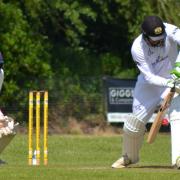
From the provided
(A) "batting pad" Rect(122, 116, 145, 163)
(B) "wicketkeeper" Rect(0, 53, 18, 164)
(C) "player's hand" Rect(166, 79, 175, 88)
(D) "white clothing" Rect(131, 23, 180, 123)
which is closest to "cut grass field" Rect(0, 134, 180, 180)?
(A) "batting pad" Rect(122, 116, 145, 163)

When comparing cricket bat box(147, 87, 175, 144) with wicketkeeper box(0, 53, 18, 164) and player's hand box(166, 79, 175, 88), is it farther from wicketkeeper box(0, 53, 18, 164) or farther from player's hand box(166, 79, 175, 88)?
wicketkeeper box(0, 53, 18, 164)

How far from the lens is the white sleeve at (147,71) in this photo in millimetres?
10742

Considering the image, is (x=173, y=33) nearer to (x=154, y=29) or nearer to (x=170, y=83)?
(x=154, y=29)

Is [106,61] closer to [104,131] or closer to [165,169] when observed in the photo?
[104,131]

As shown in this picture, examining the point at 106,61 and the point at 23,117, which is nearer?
the point at 23,117

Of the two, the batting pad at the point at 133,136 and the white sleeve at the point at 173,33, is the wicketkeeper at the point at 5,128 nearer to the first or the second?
the batting pad at the point at 133,136

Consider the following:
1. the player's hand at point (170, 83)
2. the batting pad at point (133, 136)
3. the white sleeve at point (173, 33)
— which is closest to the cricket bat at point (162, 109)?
the player's hand at point (170, 83)

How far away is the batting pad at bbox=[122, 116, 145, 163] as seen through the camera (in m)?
11.2

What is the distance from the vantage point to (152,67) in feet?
36.2

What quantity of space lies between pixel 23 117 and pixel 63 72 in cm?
411

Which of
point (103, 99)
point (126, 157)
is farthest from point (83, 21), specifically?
point (126, 157)

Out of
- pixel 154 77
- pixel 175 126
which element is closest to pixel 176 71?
pixel 154 77

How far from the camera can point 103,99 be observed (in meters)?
24.4

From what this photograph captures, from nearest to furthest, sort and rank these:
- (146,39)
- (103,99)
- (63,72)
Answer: (146,39) < (103,99) < (63,72)
